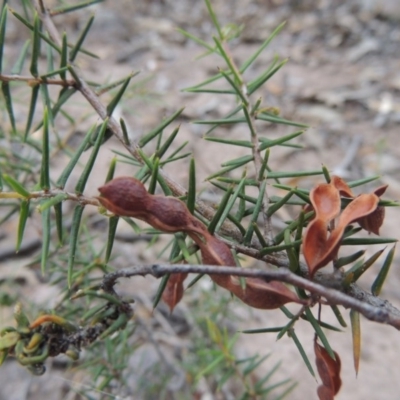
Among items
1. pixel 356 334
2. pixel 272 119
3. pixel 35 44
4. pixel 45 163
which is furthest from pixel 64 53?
pixel 356 334

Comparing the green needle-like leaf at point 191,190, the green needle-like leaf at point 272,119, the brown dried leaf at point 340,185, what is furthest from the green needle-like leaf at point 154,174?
the green needle-like leaf at point 272,119

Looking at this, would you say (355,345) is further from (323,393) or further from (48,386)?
(48,386)

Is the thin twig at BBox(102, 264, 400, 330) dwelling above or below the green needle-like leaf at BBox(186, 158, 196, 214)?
below

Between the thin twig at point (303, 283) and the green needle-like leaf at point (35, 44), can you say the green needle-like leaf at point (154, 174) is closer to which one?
the thin twig at point (303, 283)

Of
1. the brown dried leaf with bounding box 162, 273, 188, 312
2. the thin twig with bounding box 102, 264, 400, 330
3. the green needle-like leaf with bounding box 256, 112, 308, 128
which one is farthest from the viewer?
the green needle-like leaf with bounding box 256, 112, 308, 128

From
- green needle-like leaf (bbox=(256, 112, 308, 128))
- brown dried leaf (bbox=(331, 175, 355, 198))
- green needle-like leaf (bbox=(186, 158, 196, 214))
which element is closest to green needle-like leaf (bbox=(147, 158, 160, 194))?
green needle-like leaf (bbox=(186, 158, 196, 214))

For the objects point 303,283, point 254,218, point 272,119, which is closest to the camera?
point 303,283

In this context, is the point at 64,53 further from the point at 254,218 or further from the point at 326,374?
the point at 326,374

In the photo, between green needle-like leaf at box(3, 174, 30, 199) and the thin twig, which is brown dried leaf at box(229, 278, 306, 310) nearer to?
the thin twig
